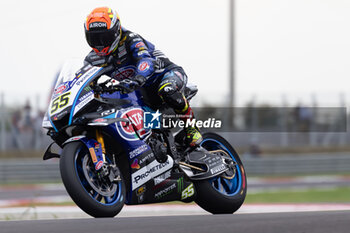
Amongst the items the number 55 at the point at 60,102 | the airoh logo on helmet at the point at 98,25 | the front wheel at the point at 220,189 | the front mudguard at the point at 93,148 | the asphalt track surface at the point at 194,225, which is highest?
the airoh logo on helmet at the point at 98,25

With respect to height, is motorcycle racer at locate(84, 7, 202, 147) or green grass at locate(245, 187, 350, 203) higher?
motorcycle racer at locate(84, 7, 202, 147)

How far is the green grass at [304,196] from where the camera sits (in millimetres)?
13625

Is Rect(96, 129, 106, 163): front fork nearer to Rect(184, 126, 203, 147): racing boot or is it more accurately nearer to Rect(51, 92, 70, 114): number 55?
Rect(51, 92, 70, 114): number 55

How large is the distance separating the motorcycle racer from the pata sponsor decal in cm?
52

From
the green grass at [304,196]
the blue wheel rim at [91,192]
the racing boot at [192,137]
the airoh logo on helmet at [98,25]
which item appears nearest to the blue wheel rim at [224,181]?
the racing boot at [192,137]

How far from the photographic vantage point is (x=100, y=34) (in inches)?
215

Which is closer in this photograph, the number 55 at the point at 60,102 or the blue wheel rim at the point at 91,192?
the blue wheel rim at the point at 91,192

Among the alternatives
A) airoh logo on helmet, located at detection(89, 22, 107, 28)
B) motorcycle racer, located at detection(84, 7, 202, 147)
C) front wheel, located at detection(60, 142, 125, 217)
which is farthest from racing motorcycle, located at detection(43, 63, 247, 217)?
airoh logo on helmet, located at detection(89, 22, 107, 28)

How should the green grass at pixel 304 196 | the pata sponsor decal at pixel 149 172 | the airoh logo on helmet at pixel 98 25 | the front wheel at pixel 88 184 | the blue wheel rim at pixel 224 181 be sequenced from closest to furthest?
the front wheel at pixel 88 184
the airoh logo on helmet at pixel 98 25
the pata sponsor decal at pixel 149 172
the blue wheel rim at pixel 224 181
the green grass at pixel 304 196

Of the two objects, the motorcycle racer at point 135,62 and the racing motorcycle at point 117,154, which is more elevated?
the motorcycle racer at point 135,62

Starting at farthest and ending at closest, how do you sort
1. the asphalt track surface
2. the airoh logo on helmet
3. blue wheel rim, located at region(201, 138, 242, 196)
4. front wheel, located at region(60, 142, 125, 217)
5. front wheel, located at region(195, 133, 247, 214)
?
blue wheel rim, located at region(201, 138, 242, 196) → front wheel, located at region(195, 133, 247, 214) → the airoh logo on helmet → front wheel, located at region(60, 142, 125, 217) → the asphalt track surface

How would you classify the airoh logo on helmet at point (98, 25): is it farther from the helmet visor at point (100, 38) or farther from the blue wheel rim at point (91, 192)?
the blue wheel rim at point (91, 192)

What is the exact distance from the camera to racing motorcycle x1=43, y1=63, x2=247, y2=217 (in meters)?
5.14

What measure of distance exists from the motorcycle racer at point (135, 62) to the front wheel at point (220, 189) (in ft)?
1.29
